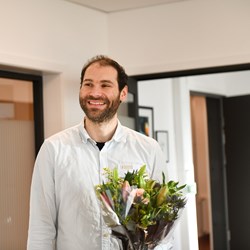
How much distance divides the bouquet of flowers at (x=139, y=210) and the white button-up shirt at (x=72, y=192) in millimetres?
332

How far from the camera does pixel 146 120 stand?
5258mm

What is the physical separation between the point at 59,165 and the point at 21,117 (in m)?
1.68

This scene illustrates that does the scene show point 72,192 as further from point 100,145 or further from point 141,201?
point 141,201

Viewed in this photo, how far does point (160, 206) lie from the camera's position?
173 cm

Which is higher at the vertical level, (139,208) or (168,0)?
(168,0)

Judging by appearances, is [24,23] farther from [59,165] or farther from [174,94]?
[174,94]

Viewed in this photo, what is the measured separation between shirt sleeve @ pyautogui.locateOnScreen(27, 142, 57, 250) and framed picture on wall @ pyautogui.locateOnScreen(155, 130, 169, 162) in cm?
336

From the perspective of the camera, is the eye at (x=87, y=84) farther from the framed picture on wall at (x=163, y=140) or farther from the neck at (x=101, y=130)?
the framed picture on wall at (x=163, y=140)

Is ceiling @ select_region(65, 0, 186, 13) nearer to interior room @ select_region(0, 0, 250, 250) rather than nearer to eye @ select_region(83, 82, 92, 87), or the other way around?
interior room @ select_region(0, 0, 250, 250)

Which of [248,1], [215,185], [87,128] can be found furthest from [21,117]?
[215,185]

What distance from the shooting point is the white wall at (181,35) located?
384 centimetres

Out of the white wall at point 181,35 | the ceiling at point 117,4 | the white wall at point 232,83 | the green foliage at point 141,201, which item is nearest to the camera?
the green foliage at point 141,201

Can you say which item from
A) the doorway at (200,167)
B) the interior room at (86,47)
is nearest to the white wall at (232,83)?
the doorway at (200,167)

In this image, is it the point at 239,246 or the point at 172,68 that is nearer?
the point at 172,68
